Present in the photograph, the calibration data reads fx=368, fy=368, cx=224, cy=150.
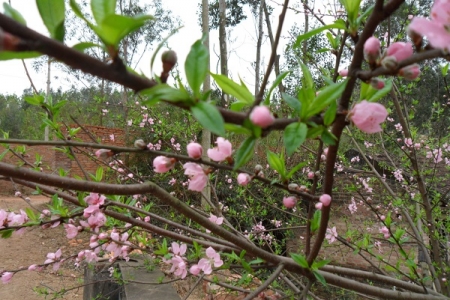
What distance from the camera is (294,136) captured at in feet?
1.64

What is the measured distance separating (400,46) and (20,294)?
6456 millimetres

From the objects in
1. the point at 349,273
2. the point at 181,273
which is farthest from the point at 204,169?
the point at 181,273

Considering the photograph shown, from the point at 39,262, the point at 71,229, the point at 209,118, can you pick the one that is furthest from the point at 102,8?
the point at 39,262

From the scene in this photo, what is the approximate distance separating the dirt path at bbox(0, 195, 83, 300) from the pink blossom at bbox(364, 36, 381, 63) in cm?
505

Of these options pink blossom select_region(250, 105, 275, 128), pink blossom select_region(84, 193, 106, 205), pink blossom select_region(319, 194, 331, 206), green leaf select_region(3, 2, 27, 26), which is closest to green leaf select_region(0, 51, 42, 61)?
green leaf select_region(3, 2, 27, 26)

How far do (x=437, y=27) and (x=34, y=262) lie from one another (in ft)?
25.9

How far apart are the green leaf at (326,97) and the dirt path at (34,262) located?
4.96m

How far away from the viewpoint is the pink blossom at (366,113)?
551 mm

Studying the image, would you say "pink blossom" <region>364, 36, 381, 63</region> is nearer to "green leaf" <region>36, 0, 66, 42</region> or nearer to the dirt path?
"green leaf" <region>36, 0, 66, 42</region>

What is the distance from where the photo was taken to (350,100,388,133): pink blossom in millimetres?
551

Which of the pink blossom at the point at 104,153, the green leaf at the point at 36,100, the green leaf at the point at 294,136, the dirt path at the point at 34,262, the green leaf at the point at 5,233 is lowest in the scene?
the dirt path at the point at 34,262

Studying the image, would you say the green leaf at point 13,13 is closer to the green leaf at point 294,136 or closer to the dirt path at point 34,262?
the green leaf at point 294,136

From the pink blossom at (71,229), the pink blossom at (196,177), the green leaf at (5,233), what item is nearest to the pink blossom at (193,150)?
the pink blossom at (196,177)

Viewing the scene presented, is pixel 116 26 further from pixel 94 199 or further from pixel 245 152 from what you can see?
pixel 94 199
